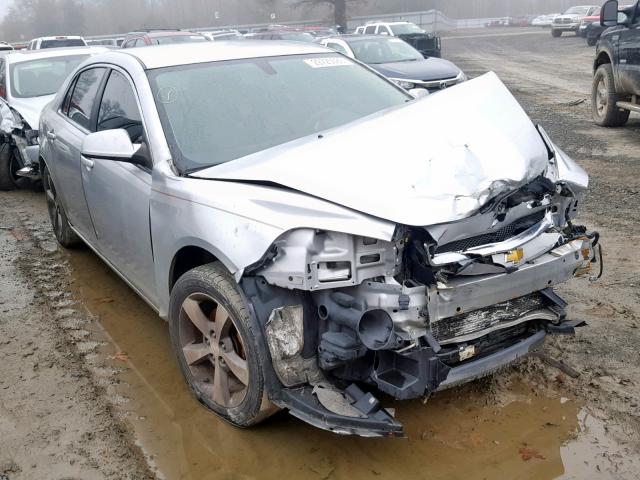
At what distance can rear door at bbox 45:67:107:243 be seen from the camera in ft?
15.2

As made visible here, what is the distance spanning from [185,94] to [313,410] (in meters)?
1.98

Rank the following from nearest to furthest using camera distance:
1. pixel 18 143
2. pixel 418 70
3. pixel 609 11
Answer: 1. pixel 18 143
2. pixel 609 11
3. pixel 418 70

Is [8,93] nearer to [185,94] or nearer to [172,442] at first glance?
[185,94]

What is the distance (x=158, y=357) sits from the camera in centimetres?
404

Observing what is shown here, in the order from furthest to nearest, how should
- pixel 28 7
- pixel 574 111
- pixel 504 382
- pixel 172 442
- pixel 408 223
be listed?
pixel 28 7
pixel 574 111
pixel 504 382
pixel 172 442
pixel 408 223

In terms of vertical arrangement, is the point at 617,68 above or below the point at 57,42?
below

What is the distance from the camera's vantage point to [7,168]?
28.9 feet

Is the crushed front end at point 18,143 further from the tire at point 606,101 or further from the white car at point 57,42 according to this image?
the white car at point 57,42

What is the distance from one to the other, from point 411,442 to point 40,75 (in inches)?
337

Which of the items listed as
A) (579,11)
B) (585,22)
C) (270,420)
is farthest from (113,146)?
(579,11)

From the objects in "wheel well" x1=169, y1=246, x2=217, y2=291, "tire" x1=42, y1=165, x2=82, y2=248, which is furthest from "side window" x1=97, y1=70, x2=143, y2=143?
"tire" x1=42, y1=165, x2=82, y2=248

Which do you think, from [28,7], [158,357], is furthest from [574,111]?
[28,7]

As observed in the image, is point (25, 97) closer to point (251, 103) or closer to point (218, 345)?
point (251, 103)

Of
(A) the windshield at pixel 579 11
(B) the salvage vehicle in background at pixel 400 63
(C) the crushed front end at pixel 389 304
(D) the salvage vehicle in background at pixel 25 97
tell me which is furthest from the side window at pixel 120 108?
(A) the windshield at pixel 579 11
